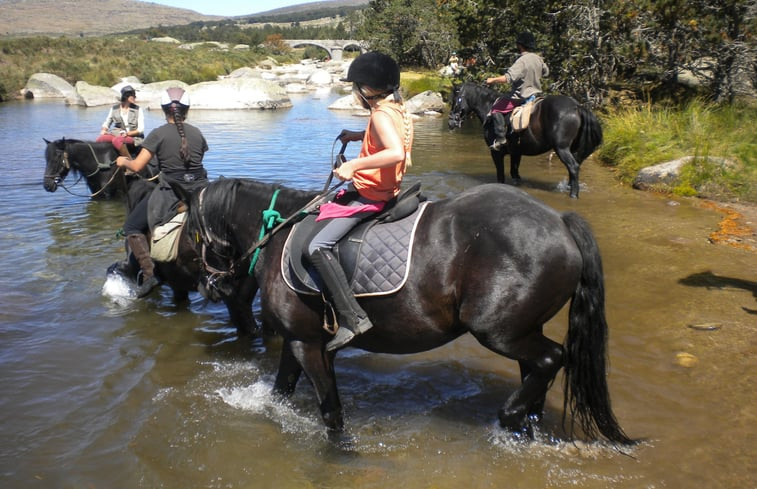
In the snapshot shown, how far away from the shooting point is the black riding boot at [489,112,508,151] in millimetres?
11023

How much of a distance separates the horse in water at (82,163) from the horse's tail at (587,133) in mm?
8536

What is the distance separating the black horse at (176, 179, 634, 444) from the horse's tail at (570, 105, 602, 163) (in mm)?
7806

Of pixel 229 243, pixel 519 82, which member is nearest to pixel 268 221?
pixel 229 243

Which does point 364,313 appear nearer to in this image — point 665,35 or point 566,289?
point 566,289

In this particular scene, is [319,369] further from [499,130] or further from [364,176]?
[499,130]

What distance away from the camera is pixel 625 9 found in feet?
47.4

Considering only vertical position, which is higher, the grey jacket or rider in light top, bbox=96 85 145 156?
the grey jacket

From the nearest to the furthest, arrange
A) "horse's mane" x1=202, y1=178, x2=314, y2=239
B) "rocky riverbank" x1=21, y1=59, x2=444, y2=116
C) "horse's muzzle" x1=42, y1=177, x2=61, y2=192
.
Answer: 1. "horse's mane" x1=202, y1=178, x2=314, y2=239
2. "horse's muzzle" x1=42, y1=177, x2=61, y2=192
3. "rocky riverbank" x1=21, y1=59, x2=444, y2=116

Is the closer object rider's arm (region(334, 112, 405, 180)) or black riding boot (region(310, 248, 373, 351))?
rider's arm (region(334, 112, 405, 180))

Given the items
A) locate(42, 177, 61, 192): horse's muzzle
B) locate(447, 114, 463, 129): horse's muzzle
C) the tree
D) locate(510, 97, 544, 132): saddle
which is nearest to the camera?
locate(42, 177, 61, 192): horse's muzzle

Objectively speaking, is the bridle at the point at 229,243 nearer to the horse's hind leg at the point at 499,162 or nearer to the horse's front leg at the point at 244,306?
the horse's front leg at the point at 244,306

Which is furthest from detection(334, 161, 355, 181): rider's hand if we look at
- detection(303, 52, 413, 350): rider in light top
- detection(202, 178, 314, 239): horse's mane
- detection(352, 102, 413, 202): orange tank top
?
detection(202, 178, 314, 239): horse's mane

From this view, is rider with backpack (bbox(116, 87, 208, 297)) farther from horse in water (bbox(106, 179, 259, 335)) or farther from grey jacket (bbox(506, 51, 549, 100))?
grey jacket (bbox(506, 51, 549, 100))

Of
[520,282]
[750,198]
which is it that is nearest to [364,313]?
[520,282]
